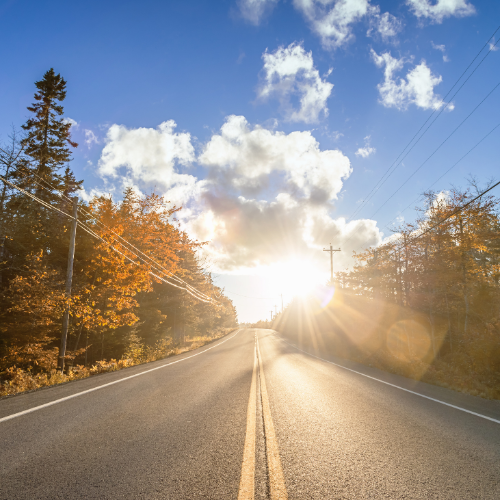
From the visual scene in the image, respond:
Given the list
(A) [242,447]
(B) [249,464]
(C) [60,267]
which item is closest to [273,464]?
(B) [249,464]

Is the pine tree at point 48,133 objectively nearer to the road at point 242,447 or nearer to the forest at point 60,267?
the forest at point 60,267

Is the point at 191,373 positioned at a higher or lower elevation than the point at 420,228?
lower

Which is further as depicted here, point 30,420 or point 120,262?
point 120,262

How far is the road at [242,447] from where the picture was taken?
2.69 meters

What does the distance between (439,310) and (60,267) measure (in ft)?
99.4

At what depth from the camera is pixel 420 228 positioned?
22266 mm

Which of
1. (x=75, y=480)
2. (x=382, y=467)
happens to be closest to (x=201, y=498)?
(x=75, y=480)

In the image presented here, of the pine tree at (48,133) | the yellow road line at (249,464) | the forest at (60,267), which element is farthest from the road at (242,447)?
the pine tree at (48,133)

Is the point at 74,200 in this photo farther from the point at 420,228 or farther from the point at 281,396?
the point at 420,228

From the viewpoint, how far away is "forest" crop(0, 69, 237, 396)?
1238 cm

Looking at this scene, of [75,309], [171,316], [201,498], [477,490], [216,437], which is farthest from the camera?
[171,316]

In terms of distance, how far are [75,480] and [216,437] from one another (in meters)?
1.82

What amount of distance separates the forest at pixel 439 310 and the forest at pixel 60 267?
1435 cm

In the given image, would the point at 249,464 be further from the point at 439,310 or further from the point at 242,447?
the point at 439,310
